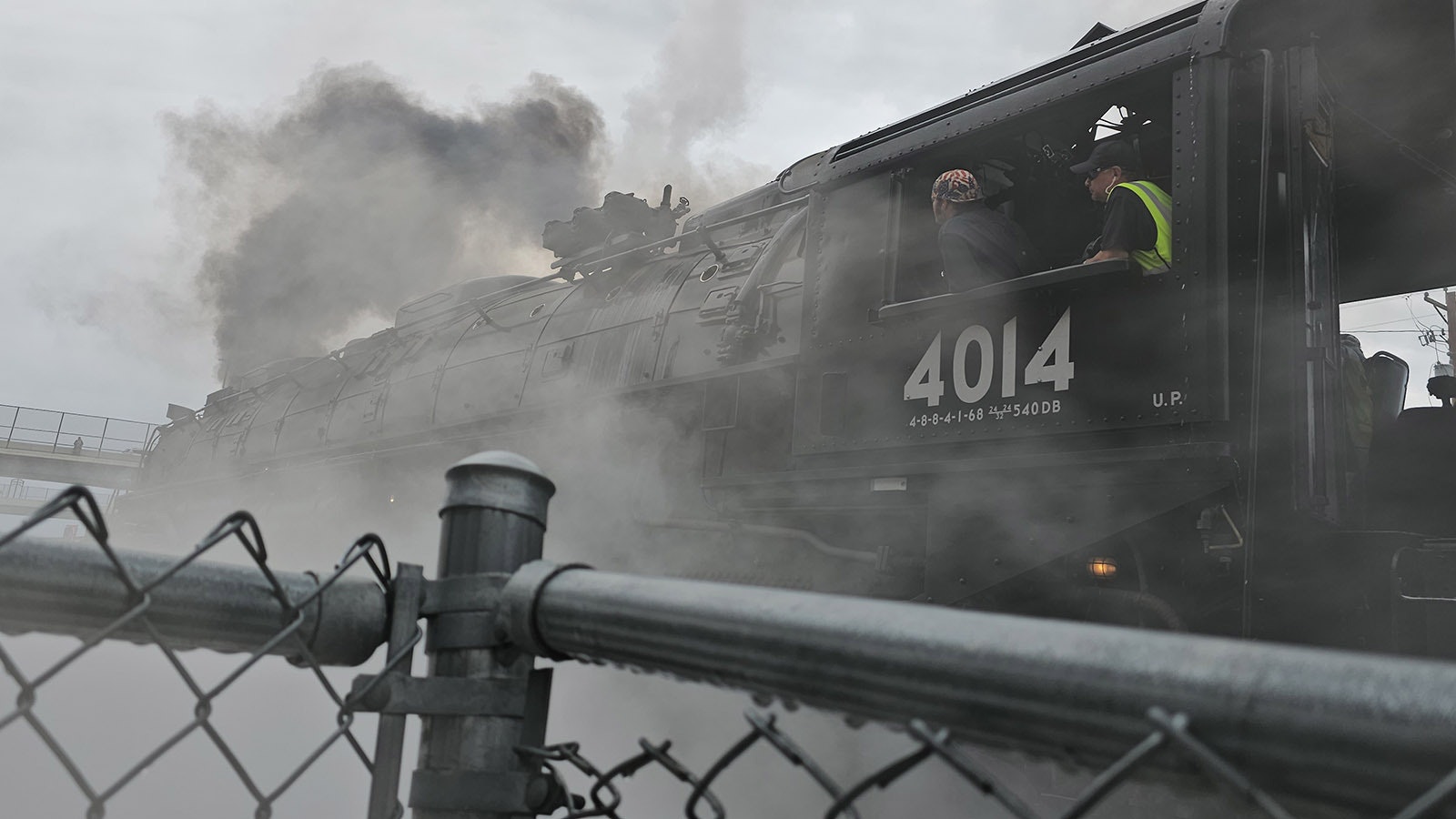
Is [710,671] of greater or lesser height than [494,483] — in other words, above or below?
below

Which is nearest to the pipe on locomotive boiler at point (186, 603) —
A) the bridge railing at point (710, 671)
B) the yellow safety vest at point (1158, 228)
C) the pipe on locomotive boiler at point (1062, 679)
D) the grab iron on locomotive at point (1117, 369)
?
the bridge railing at point (710, 671)

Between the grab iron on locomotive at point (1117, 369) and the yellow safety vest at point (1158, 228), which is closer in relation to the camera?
the grab iron on locomotive at point (1117, 369)

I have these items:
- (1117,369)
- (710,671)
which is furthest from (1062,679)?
(1117,369)

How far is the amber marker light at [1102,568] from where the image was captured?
10.4 feet

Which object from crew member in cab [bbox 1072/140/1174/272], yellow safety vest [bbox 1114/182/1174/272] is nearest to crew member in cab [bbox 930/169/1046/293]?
crew member in cab [bbox 1072/140/1174/272]

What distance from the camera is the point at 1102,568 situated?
10.5ft

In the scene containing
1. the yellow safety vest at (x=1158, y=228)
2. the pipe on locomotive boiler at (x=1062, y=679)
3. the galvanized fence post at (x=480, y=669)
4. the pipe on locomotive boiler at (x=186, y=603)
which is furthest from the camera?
the yellow safety vest at (x=1158, y=228)

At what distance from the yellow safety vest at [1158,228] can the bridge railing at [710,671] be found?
8.01 ft

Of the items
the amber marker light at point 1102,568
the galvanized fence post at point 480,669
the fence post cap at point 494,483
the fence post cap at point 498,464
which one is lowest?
the galvanized fence post at point 480,669

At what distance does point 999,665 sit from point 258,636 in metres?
0.80

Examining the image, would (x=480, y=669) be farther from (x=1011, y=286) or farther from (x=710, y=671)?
(x=1011, y=286)

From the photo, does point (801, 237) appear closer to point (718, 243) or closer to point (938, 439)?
point (718, 243)

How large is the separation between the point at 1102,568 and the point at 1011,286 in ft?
3.06

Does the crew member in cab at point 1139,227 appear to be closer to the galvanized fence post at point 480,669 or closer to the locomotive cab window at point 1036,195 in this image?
the locomotive cab window at point 1036,195
